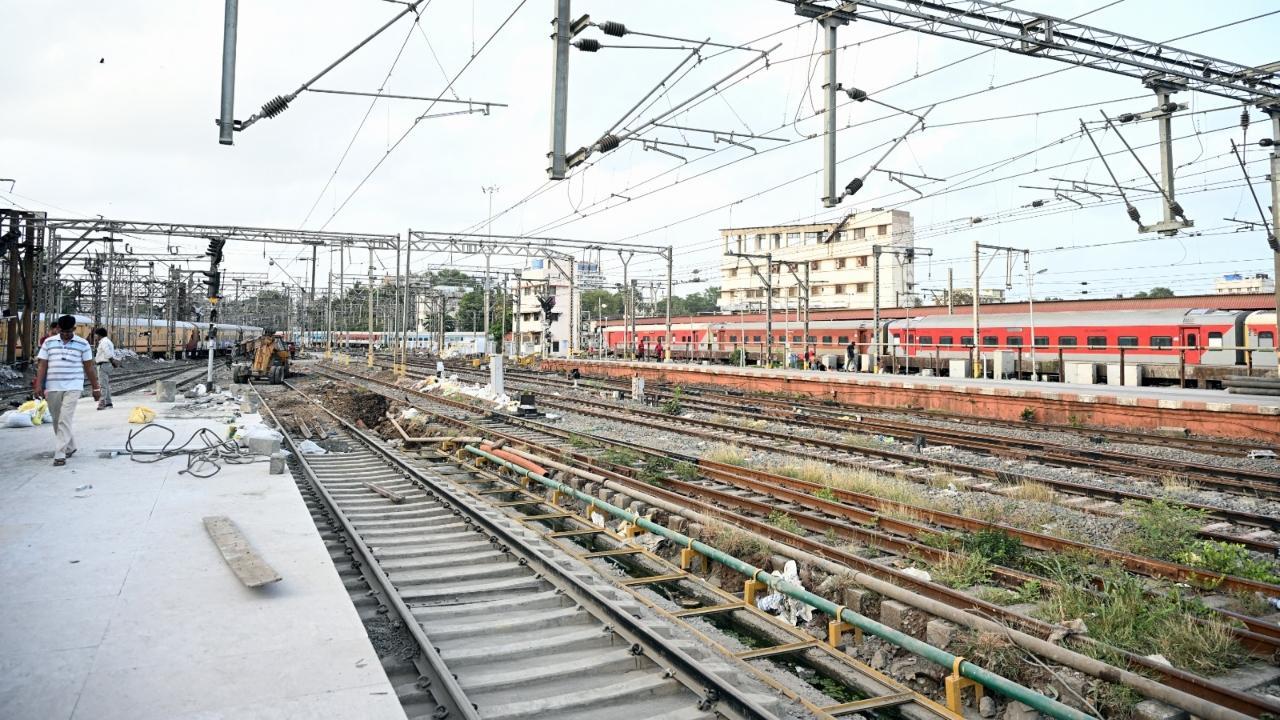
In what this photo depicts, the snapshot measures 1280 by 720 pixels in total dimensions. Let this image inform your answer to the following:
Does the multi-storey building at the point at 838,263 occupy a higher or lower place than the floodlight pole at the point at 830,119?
higher

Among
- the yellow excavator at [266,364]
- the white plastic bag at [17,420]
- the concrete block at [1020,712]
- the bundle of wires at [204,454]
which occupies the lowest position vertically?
the concrete block at [1020,712]

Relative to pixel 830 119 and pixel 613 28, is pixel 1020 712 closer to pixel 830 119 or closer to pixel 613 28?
pixel 613 28

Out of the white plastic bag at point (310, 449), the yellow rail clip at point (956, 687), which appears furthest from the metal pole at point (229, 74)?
the yellow rail clip at point (956, 687)

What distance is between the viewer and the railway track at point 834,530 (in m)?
4.60

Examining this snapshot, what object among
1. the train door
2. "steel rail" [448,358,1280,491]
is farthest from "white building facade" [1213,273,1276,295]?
"steel rail" [448,358,1280,491]

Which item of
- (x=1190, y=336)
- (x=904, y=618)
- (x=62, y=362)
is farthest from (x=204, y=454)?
(x=1190, y=336)

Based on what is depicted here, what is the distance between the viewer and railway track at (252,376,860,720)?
14.5ft

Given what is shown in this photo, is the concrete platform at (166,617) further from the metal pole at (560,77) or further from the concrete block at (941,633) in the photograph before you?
the metal pole at (560,77)

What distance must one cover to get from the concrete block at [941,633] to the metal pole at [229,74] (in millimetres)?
9241

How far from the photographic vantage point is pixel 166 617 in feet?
15.4

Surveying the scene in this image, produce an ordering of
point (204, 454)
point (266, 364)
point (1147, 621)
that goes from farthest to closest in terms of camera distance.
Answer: point (266, 364), point (204, 454), point (1147, 621)

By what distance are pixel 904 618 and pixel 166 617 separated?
196 inches

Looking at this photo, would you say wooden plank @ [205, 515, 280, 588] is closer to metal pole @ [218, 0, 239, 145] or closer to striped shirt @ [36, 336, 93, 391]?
striped shirt @ [36, 336, 93, 391]

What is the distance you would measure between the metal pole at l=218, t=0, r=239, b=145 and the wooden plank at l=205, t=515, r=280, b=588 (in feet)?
16.5
